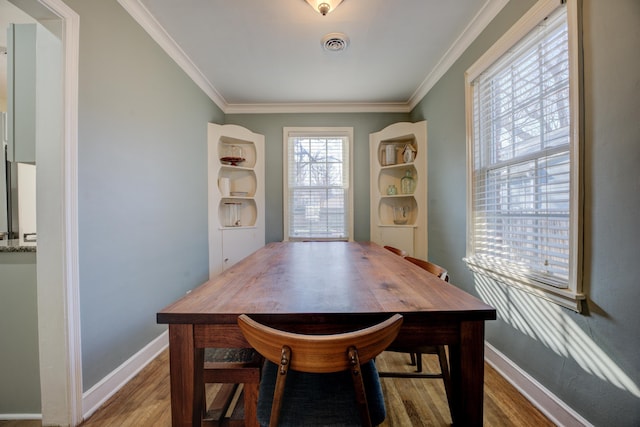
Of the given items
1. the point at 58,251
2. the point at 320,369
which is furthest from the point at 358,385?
Result: the point at 58,251

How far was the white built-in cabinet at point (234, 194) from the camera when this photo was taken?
116 inches

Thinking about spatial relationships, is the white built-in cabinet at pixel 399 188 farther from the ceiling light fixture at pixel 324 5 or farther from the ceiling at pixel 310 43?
the ceiling light fixture at pixel 324 5

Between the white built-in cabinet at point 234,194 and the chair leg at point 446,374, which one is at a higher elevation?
the white built-in cabinet at point 234,194

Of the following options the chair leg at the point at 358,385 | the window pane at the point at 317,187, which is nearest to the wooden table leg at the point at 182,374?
the chair leg at the point at 358,385

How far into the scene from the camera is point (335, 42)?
2.10 meters

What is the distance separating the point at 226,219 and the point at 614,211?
10.7 feet

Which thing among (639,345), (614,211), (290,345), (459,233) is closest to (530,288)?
(639,345)

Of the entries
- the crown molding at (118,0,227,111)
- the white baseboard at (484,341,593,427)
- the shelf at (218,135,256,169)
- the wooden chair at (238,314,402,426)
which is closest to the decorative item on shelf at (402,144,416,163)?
the shelf at (218,135,256,169)

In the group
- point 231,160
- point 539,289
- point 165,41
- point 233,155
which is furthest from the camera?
point 233,155

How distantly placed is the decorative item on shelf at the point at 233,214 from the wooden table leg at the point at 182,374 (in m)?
2.55

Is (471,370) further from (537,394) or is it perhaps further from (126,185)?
(126,185)

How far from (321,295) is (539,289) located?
1.25 m

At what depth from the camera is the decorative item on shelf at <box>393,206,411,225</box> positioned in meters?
3.27

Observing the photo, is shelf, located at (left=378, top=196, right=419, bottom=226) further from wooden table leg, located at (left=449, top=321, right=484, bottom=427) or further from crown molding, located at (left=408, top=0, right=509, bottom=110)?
wooden table leg, located at (left=449, top=321, right=484, bottom=427)
